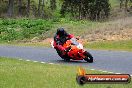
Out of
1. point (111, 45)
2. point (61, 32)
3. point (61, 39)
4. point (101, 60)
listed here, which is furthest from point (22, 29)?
point (101, 60)

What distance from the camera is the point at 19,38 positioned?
36.6 m

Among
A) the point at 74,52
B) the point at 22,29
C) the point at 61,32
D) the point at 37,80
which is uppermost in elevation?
the point at 37,80

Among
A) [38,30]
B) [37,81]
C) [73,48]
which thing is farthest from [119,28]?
[37,81]

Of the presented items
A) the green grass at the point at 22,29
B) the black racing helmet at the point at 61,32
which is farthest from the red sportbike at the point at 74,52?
the green grass at the point at 22,29

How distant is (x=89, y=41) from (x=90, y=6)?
56.7 meters

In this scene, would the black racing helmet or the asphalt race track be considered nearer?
the asphalt race track

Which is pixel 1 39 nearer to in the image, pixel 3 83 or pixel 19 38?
pixel 19 38

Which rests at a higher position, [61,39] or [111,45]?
[61,39]

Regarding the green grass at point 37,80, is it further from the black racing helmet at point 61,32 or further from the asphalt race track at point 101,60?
the black racing helmet at point 61,32

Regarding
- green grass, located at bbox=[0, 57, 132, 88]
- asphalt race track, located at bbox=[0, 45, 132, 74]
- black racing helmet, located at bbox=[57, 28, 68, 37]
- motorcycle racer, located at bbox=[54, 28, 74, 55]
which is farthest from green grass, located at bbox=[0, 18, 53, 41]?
green grass, located at bbox=[0, 57, 132, 88]

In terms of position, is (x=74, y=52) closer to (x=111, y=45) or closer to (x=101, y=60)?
(x=101, y=60)

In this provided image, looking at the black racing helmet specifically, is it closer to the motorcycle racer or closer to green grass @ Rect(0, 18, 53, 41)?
the motorcycle racer

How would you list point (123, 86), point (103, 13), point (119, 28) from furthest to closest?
point (103, 13) < point (119, 28) < point (123, 86)

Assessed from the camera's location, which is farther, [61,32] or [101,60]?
[101,60]
